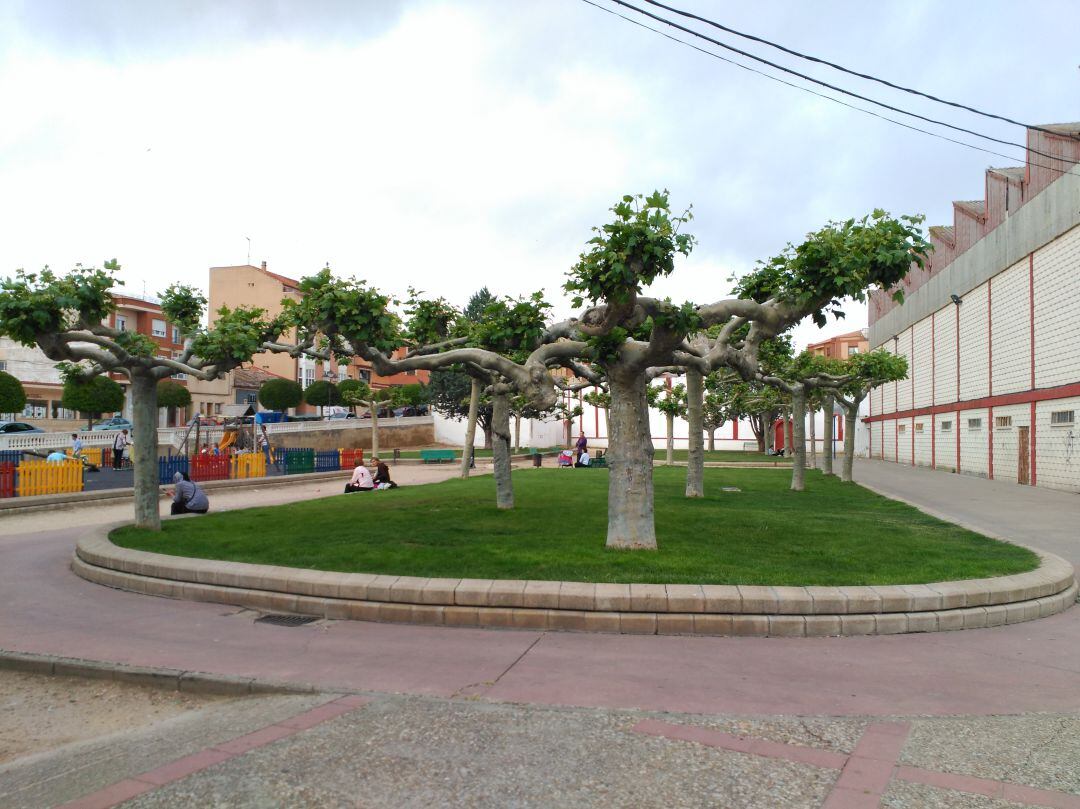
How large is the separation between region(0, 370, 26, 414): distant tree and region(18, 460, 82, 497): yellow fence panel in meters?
24.2

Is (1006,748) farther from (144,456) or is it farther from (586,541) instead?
(144,456)

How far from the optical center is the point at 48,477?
18.2 m

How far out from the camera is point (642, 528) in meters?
8.87

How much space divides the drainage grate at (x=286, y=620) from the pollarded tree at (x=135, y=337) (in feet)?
15.5

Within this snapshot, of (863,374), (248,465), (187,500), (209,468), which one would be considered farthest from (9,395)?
(863,374)

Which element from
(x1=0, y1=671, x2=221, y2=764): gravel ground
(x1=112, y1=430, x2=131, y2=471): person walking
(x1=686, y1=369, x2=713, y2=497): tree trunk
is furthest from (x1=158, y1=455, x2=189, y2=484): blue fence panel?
(x1=0, y1=671, x2=221, y2=764): gravel ground

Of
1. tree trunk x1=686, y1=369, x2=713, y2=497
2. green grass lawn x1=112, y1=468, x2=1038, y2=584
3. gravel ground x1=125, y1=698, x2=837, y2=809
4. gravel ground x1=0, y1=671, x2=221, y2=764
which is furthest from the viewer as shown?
tree trunk x1=686, y1=369, x2=713, y2=497

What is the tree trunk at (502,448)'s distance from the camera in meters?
13.7

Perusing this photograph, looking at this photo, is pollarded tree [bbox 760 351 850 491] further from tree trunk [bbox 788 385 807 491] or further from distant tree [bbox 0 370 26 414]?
distant tree [bbox 0 370 26 414]

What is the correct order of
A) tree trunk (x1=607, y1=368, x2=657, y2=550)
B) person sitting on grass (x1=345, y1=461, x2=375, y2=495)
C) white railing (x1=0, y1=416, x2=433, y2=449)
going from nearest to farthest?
tree trunk (x1=607, y1=368, x2=657, y2=550) < person sitting on grass (x1=345, y1=461, x2=375, y2=495) < white railing (x1=0, y1=416, x2=433, y2=449)

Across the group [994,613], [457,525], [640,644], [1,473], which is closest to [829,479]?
[457,525]

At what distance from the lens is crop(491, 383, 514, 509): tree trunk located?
1368 cm

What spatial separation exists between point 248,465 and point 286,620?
19.7 m

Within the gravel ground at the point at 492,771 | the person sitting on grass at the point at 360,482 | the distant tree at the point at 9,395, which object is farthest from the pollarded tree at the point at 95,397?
the gravel ground at the point at 492,771
